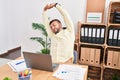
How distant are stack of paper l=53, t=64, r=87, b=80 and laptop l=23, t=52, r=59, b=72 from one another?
7 centimetres

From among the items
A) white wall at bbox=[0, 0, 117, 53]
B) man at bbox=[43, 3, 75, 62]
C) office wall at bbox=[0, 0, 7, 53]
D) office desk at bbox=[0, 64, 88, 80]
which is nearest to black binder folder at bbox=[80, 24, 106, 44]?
white wall at bbox=[0, 0, 117, 53]

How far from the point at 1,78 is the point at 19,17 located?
112 inches

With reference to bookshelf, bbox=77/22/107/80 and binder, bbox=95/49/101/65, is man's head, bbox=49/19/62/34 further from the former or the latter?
binder, bbox=95/49/101/65

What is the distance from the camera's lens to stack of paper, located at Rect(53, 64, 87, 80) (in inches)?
46.8

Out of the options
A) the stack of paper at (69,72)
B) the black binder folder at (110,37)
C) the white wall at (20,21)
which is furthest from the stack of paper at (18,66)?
the white wall at (20,21)

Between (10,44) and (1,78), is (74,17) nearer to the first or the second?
(10,44)

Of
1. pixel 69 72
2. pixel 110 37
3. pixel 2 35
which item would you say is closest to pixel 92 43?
pixel 110 37

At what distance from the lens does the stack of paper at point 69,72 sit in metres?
1.19

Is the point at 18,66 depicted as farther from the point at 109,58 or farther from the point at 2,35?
the point at 2,35

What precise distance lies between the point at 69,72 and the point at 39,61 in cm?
27

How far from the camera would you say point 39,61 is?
50.6 inches

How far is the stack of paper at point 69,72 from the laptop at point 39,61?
7 centimetres

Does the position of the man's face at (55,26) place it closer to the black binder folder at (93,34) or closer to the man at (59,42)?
the man at (59,42)

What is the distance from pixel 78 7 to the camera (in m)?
3.16
